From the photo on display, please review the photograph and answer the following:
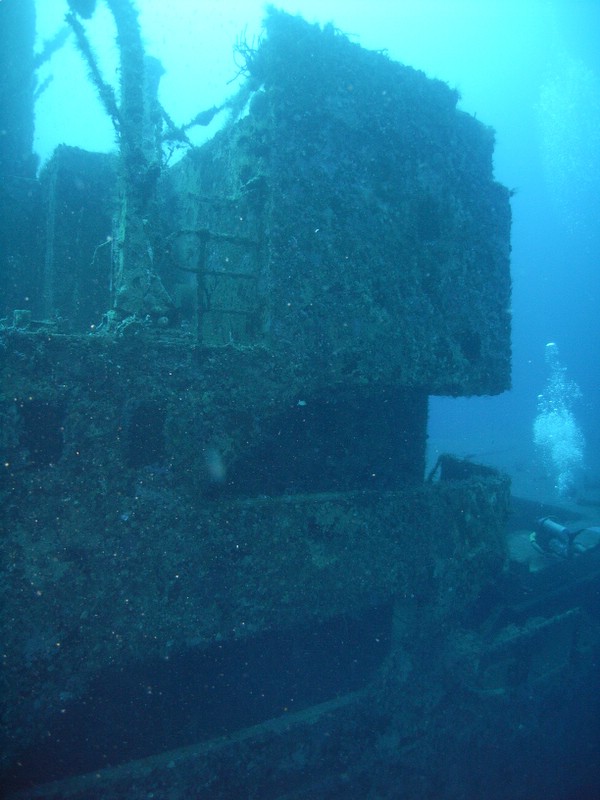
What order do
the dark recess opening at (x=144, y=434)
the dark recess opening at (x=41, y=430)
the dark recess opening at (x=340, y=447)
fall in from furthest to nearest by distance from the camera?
the dark recess opening at (x=340, y=447) < the dark recess opening at (x=144, y=434) < the dark recess opening at (x=41, y=430)

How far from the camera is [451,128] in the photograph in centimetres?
385

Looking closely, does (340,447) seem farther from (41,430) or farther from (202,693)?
(41,430)

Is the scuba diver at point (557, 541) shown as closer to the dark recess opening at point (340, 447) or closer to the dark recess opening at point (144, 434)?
the dark recess opening at point (340, 447)

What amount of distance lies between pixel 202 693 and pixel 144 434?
166 cm

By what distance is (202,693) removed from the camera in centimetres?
286

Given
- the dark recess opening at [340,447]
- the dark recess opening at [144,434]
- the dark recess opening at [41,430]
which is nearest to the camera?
the dark recess opening at [41,430]

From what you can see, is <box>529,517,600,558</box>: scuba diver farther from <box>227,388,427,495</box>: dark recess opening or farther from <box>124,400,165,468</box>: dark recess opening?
<box>124,400,165,468</box>: dark recess opening

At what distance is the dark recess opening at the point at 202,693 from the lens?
94.0 inches

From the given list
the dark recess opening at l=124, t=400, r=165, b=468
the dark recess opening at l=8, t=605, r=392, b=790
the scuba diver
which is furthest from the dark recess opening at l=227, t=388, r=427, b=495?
the scuba diver

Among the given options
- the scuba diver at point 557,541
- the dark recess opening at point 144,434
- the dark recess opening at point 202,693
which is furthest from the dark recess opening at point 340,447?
the scuba diver at point 557,541

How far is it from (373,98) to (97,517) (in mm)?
3399

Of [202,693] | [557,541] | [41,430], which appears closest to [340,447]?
[202,693]

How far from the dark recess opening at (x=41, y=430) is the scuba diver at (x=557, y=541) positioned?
244 inches

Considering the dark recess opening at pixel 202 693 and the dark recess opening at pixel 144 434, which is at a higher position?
the dark recess opening at pixel 144 434
